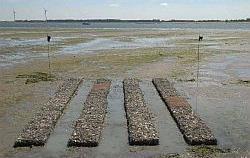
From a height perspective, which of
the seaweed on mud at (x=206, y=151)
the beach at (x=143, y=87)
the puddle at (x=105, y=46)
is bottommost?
the seaweed on mud at (x=206, y=151)

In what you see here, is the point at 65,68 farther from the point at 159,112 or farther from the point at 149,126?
the point at 149,126

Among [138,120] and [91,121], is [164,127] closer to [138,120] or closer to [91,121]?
[138,120]

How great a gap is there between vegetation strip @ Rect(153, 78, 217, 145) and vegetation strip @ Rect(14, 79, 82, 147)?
467cm

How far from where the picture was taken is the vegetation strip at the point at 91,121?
45.2 ft

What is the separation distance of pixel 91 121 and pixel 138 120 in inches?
69.7

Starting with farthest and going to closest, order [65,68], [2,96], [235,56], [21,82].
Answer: [235,56] < [65,68] < [21,82] < [2,96]

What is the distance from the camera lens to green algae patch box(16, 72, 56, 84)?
27.7m

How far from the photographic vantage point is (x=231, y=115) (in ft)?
59.4

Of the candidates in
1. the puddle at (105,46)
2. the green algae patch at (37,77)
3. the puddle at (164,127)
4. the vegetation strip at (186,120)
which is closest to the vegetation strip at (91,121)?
the puddle at (164,127)

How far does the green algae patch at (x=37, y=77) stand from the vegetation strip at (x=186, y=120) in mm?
8339

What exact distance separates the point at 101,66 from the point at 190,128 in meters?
20.8

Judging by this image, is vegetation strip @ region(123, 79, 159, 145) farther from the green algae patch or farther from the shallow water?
the green algae patch

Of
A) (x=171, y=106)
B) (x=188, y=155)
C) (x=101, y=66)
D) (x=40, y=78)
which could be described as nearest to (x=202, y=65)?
(x=101, y=66)

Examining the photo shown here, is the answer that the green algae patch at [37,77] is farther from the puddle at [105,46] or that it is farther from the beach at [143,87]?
the puddle at [105,46]
